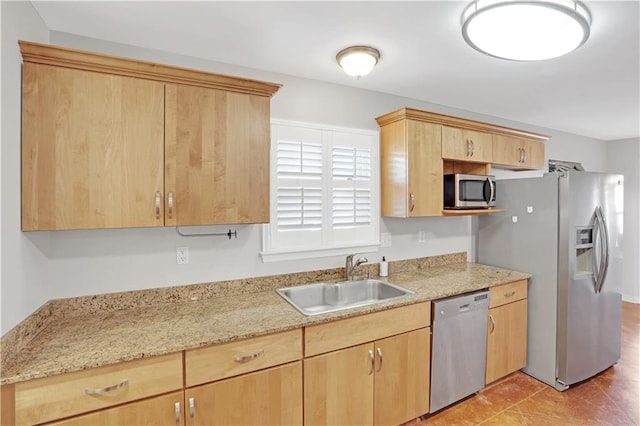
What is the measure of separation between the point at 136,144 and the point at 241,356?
123 centimetres

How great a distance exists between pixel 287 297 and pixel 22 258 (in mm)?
1437

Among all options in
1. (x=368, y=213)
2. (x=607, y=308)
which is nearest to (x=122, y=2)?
(x=368, y=213)

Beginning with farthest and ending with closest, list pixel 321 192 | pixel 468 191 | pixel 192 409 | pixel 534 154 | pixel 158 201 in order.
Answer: pixel 534 154, pixel 468 191, pixel 321 192, pixel 158 201, pixel 192 409

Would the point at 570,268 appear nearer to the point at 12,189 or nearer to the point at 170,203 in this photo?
the point at 170,203

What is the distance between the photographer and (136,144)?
160 centimetres

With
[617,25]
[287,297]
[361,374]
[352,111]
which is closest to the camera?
[617,25]

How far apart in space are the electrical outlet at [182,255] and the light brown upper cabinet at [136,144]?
0.38 metres

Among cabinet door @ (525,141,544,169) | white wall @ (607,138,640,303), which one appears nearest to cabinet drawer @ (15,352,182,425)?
cabinet door @ (525,141,544,169)

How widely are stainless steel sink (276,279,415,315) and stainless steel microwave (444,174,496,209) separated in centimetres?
96

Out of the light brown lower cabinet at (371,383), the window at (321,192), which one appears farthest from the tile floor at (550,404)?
the window at (321,192)

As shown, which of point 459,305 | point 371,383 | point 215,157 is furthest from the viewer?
point 459,305

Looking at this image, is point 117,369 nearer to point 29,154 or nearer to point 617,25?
point 29,154

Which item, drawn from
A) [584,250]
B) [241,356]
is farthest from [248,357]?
[584,250]

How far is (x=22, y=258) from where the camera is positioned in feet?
4.65
